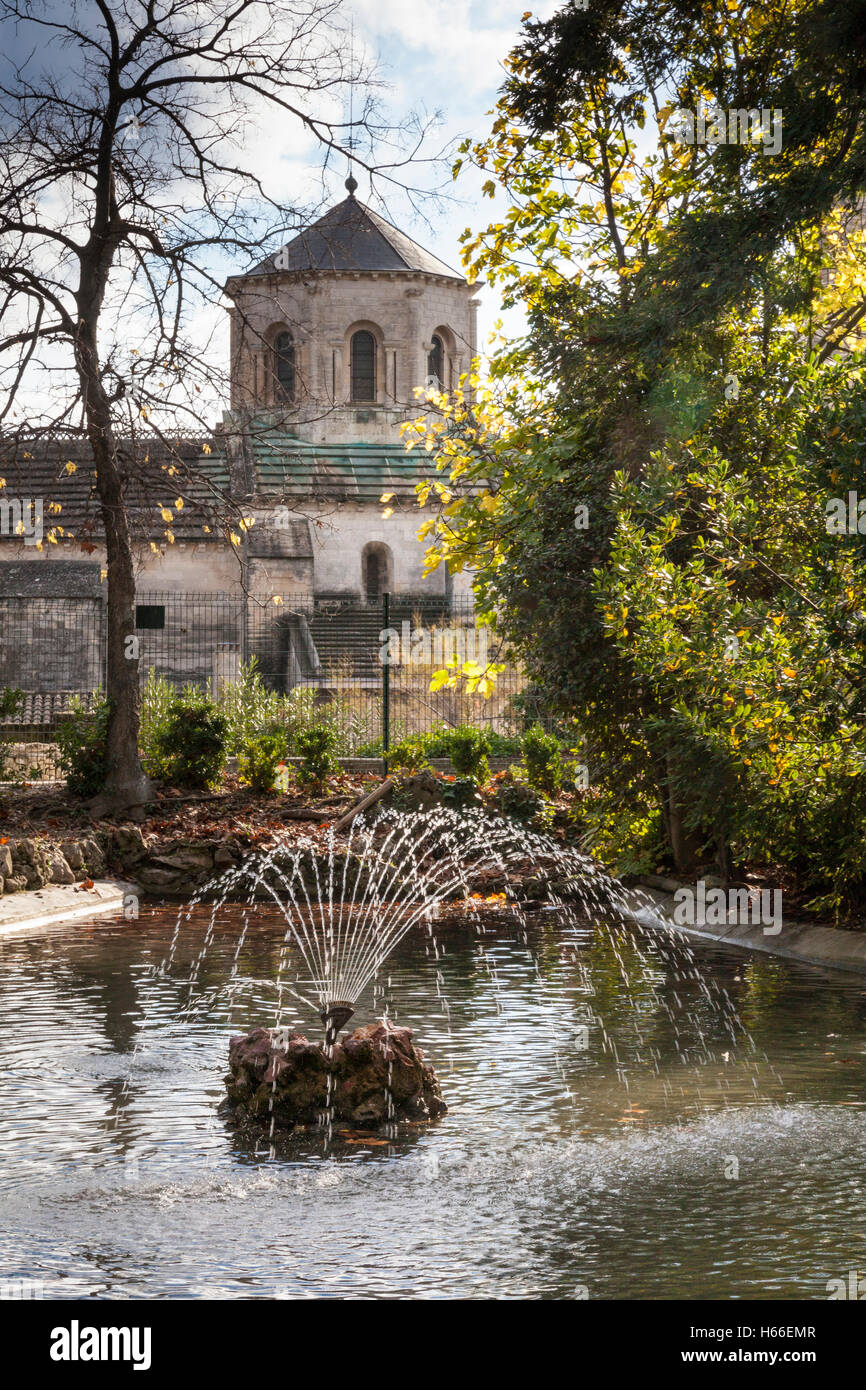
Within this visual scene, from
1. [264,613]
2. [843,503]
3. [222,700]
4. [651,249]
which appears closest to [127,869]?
[222,700]

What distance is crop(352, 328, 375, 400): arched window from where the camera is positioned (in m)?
49.7

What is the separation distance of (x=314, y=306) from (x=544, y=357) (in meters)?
37.0

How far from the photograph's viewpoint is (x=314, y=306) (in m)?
48.8

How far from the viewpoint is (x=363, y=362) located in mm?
49781

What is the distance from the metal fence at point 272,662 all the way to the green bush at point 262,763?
6.97ft

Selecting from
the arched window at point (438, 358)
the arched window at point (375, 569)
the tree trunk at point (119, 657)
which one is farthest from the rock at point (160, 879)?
the arched window at point (438, 358)

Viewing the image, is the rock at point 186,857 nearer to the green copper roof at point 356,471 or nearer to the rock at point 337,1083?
the rock at point 337,1083

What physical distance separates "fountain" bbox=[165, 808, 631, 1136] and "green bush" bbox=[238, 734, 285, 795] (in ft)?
Result: 7.16

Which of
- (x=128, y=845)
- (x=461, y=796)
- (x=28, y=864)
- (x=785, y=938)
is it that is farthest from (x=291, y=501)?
(x=785, y=938)

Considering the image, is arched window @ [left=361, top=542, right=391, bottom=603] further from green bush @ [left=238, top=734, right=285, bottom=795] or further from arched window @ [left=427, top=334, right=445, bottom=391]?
green bush @ [left=238, top=734, right=285, bottom=795]

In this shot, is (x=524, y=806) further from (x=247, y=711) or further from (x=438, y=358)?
(x=438, y=358)

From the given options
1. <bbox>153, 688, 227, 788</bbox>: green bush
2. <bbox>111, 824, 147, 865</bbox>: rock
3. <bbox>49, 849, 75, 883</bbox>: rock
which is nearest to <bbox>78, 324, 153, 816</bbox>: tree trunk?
<bbox>153, 688, 227, 788</bbox>: green bush

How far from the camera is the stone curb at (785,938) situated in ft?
36.0

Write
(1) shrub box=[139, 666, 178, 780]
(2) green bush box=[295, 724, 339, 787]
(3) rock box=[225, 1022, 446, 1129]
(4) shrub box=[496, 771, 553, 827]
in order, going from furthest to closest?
(1) shrub box=[139, 666, 178, 780] < (2) green bush box=[295, 724, 339, 787] < (4) shrub box=[496, 771, 553, 827] < (3) rock box=[225, 1022, 446, 1129]
